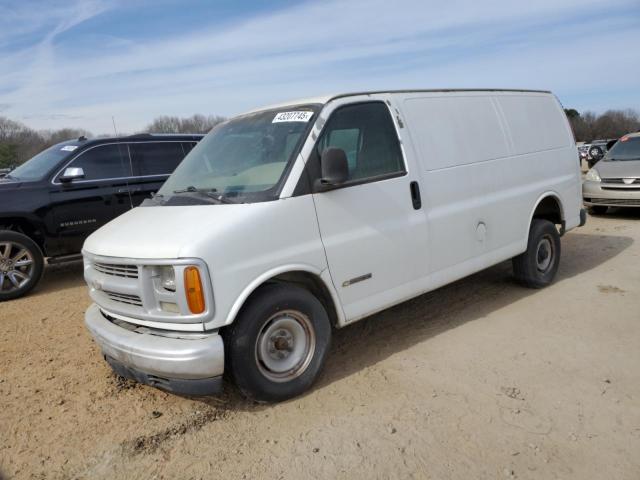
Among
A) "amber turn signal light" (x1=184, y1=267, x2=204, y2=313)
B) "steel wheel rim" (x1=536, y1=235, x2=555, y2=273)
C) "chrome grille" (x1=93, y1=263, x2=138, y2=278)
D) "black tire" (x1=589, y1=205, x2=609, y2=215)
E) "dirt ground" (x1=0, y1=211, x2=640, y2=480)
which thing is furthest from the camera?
"black tire" (x1=589, y1=205, x2=609, y2=215)

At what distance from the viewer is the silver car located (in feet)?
33.4

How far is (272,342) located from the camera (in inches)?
143

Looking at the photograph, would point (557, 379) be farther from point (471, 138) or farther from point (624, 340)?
point (471, 138)

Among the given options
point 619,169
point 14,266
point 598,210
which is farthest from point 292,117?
point 598,210

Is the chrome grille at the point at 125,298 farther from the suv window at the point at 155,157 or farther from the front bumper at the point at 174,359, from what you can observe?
the suv window at the point at 155,157

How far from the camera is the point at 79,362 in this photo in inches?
179

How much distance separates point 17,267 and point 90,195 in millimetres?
1317

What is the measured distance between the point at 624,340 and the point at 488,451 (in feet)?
7.09

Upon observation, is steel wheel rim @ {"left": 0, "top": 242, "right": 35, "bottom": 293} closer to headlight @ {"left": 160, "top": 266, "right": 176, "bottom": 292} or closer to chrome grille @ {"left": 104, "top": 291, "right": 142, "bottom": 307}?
chrome grille @ {"left": 104, "top": 291, "right": 142, "bottom": 307}

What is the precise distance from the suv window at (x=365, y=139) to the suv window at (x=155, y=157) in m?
4.64

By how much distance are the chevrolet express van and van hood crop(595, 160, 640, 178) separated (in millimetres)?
6520

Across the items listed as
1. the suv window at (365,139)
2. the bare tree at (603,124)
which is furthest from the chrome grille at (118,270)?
the bare tree at (603,124)

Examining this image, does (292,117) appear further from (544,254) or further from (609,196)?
(609,196)

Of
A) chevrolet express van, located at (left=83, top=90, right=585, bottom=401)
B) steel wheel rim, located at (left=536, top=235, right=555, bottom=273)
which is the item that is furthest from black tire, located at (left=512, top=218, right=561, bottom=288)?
chevrolet express van, located at (left=83, top=90, right=585, bottom=401)
